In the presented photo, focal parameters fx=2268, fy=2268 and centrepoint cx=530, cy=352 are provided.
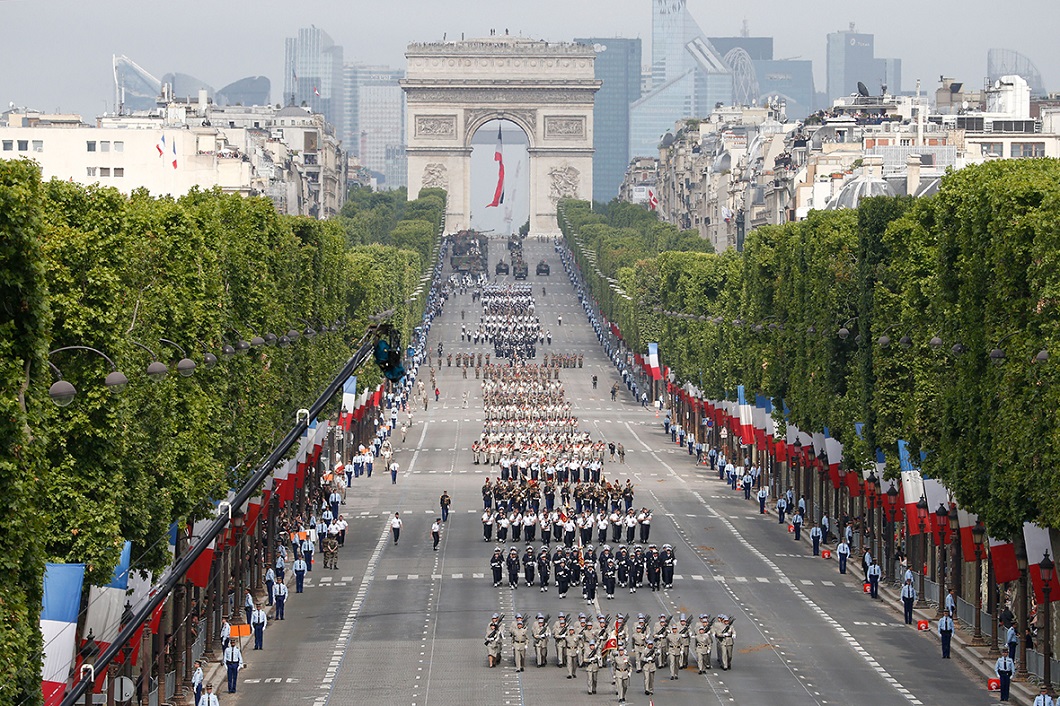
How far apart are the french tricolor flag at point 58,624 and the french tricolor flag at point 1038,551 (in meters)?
25.7

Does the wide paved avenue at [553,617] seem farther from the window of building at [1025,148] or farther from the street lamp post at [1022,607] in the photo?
the window of building at [1025,148]

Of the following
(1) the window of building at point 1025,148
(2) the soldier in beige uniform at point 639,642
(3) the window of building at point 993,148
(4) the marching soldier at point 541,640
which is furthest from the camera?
(3) the window of building at point 993,148

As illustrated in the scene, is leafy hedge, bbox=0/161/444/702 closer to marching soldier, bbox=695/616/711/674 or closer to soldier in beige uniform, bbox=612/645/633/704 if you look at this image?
soldier in beige uniform, bbox=612/645/633/704

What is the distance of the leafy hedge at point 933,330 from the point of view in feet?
179

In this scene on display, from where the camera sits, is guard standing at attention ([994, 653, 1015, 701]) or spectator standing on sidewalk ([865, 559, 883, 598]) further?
spectator standing on sidewalk ([865, 559, 883, 598])

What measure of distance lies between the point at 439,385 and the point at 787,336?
2806 inches

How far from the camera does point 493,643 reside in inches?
2251

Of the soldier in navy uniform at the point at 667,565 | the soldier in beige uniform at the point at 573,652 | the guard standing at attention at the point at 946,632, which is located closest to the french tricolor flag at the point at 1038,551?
the guard standing at attention at the point at 946,632

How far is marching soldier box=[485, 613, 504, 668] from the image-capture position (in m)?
57.2

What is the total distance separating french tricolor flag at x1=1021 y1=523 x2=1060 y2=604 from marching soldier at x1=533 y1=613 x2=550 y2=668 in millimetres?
12260


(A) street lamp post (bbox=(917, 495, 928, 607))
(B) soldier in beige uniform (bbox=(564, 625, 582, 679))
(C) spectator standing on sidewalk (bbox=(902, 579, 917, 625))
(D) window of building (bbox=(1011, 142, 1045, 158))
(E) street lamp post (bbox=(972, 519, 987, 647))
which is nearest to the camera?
(B) soldier in beige uniform (bbox=(564, 625, 582, 679))

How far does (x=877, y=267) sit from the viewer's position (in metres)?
79.2

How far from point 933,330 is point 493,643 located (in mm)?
19530

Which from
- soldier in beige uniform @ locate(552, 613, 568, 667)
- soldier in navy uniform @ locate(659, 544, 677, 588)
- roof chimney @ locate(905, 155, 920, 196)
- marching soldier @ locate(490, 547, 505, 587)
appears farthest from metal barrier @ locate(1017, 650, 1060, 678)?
roof chimney @ locate(905, 155, 920, 196)
